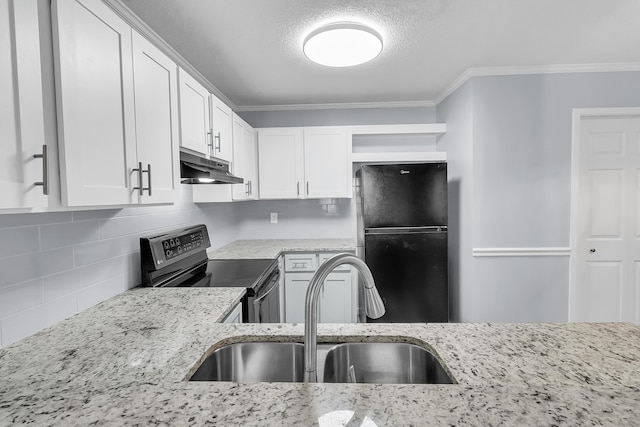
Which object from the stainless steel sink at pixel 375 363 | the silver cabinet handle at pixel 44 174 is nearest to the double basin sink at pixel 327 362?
the stainless steel sink at pixel 375 363

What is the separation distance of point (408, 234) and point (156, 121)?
216 centimetres

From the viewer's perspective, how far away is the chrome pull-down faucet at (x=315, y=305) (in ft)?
2.61

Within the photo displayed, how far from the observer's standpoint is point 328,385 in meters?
0.70

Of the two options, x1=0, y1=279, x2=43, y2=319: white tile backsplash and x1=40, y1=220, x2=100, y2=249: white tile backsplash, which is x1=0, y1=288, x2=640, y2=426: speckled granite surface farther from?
x1=40, y1=220, x2=100, y2=249: white tile backsplash

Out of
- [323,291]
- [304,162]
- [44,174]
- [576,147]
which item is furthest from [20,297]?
[576,147]

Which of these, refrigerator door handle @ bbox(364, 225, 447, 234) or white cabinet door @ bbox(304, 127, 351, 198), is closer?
refrigerator door handle @ bbox(364, 225, 447, 234)

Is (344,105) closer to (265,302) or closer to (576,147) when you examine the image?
(576,147)

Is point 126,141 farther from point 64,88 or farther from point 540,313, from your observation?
point 540,313

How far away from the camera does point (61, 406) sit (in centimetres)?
65

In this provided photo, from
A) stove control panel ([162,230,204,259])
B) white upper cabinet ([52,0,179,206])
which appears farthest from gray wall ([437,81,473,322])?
white upper cabinet ([52,0,179,206])

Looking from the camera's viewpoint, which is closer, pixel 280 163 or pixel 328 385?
pixel 328 385

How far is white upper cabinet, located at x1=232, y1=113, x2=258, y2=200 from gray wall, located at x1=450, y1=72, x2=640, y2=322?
2.03 m

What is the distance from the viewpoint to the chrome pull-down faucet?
79 centimetres

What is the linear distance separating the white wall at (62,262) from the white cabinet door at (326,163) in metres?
1.66
